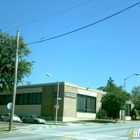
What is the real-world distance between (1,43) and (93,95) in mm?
25987

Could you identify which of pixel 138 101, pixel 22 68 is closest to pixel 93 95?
pixel 138 101

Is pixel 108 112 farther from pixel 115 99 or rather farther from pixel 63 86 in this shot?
pixel 63 86

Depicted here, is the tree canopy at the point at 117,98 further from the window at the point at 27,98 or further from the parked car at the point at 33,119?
the parked car at the point at 33,119

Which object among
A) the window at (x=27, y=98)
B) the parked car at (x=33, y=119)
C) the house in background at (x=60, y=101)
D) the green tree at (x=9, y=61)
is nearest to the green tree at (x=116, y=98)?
the house in background at (x=60, y=101)

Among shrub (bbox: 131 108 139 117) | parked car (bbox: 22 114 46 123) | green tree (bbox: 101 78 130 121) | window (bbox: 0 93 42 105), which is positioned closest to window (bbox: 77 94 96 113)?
green tree (bbox: 101 78 130 121)

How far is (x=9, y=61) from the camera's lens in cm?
3166

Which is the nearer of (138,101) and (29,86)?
(29,86)

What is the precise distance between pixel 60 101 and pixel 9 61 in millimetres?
15301

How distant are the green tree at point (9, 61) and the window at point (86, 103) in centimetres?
1695

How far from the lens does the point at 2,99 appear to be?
181 feet

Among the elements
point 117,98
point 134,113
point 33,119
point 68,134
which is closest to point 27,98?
point 33,119

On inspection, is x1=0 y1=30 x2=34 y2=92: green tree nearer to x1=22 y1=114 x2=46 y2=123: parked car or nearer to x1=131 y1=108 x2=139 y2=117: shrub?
x1=22 y1=114 x2=46 y2=123: parked car

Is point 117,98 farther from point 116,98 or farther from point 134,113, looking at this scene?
point 134,113

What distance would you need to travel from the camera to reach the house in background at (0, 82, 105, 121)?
44.5 metres
